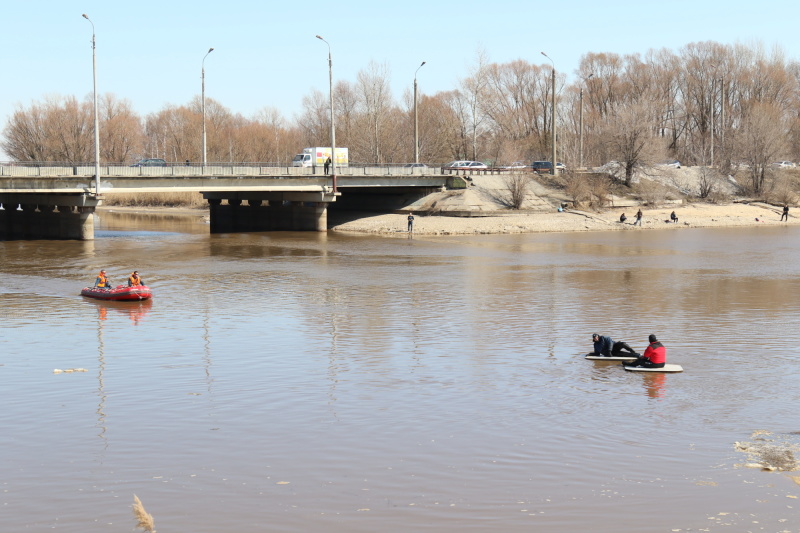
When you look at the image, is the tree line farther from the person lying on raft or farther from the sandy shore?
the person lying on raft

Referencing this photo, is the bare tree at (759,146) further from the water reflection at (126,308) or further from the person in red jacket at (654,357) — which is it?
the person in red jacket at (654,357)

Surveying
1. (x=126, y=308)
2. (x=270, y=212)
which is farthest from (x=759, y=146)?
(x=126, y=308)

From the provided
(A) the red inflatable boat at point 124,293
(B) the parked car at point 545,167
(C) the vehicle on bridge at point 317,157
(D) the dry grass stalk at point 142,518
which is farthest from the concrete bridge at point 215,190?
(D) the dry grass stalk at point 142,518

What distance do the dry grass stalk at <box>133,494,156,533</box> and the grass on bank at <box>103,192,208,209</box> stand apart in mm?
94001

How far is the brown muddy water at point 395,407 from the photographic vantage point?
525 inches

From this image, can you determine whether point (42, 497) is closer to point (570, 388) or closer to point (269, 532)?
point (269, 532)

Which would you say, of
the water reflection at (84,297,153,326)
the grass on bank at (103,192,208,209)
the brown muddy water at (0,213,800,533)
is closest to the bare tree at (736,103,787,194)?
the brown muddy water at (0,213,800,533)

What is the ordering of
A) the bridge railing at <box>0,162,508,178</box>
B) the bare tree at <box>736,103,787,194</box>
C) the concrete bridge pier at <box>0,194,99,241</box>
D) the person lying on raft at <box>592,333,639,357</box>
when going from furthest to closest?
the bare tree at <box>736,103,787,194</box> → the concrete bridge pier at <box>0,194,99,241</box> → the bridge railing at <box>0,162,508,178</box> → the person lying on raft at <box>592,333,639,357</box>

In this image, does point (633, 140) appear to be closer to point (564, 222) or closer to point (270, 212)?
point (564, 222)

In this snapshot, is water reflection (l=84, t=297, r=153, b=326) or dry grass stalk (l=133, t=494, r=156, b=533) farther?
water reflection (l=84, t=297, r=153, b=326)

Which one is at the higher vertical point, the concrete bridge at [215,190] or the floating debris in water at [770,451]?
the concrete bridge at [215,190]

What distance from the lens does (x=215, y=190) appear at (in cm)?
6575

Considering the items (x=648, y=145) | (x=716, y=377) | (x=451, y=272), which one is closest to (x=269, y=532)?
(x=716, y=377)

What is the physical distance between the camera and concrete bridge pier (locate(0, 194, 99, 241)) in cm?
6197
